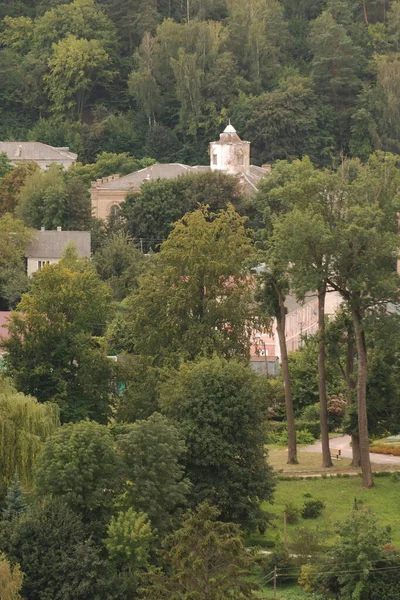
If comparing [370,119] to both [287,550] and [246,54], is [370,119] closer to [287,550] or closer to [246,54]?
[246,54]

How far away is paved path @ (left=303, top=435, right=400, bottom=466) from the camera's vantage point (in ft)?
193

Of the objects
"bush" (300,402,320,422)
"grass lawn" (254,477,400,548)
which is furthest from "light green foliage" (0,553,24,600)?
"bush" (300,402,320,422)

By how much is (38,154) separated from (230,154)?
1263 centimetres

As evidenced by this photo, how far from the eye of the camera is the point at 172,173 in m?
106

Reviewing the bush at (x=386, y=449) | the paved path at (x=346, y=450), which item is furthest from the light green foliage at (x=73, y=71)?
the bush at (x=386, y=449)

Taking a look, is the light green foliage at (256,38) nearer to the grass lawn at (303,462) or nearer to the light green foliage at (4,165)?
the light green foliage at (4,165)

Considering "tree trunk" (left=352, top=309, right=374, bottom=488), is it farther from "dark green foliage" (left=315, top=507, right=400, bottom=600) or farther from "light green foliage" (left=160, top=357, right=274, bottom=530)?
"dark green foliage" (left=315, top=507, right=400, bottom=600)

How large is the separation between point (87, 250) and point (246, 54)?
41.2m

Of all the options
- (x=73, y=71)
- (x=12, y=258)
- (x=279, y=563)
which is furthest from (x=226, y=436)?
(x=73, y=71)

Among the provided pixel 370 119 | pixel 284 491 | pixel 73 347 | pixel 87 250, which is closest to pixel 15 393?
pixel 73 347

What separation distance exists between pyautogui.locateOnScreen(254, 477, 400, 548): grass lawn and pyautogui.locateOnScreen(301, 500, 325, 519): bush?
147 mm

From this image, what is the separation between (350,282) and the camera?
176 feet

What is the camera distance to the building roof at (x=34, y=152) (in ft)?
367

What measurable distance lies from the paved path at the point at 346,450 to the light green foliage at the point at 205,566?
15.3 metres
